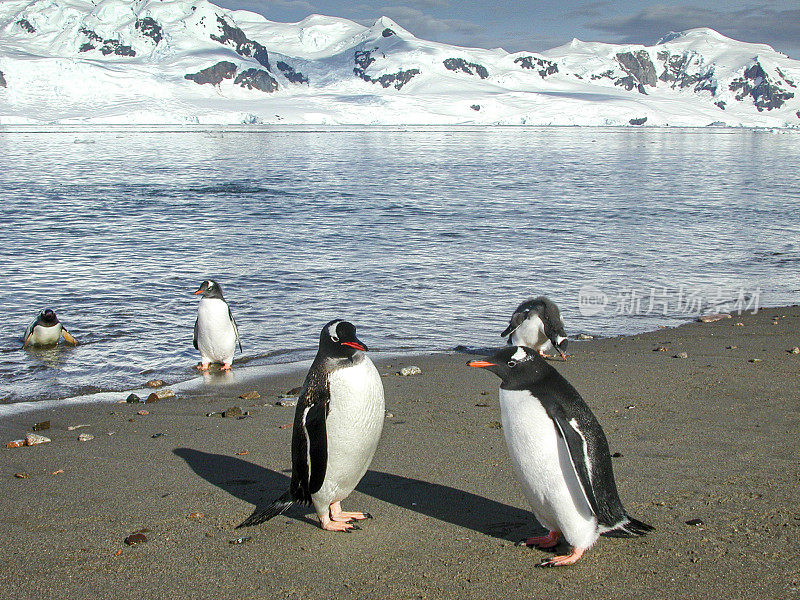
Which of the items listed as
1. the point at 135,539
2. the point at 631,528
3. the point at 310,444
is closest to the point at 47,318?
→ the point at 135,539

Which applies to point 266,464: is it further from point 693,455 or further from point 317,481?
point 693,455

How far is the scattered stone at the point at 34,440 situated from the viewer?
5.04 metres

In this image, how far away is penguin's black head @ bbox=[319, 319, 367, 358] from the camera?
371 cm

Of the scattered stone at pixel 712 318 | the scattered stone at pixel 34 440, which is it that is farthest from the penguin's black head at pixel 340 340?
the scattered stone at pixel 712 318

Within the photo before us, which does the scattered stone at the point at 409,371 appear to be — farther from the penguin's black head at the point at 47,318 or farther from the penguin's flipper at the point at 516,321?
the penguin's black head at the point at 47,318

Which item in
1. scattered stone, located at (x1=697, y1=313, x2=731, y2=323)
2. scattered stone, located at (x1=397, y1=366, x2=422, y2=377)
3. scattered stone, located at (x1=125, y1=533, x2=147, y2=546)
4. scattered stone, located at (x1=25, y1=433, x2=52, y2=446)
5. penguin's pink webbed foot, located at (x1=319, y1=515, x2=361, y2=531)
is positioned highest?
scattered stone, located at (x1=125, y1=533, x2=147, y2=546)

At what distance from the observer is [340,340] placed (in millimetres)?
3727

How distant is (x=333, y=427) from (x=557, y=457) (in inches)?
42.2

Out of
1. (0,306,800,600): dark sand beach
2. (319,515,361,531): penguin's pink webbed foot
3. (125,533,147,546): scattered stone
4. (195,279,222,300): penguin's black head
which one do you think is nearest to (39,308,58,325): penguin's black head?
(195,279,222,300): penguin's black head

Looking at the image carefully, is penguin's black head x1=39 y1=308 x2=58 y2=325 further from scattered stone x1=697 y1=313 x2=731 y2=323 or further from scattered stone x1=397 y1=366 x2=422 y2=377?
scattered stone x1=697 y1=313 x2=731 y2=323

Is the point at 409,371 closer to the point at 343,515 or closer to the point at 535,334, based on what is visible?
the point at 535,334

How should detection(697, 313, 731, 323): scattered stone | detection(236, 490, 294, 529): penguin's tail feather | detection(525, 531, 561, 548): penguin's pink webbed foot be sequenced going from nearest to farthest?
detection(525, 531, 561, 548): penguin's pink webbed foot → detection(236, 490, 294, 529): penguin's tail feather → detection(697, 313, 731, 323): scattered stone

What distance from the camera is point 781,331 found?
8.14m

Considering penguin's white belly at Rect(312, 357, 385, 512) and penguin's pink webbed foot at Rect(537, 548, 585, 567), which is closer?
penguin's pink webbed foot at Rect(537, 548, 585, 567)
